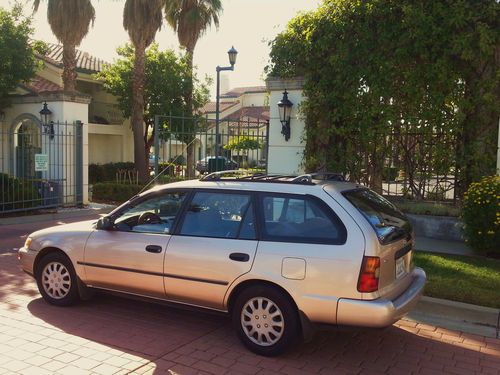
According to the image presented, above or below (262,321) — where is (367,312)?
above

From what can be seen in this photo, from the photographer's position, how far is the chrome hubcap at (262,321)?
4.32 meters

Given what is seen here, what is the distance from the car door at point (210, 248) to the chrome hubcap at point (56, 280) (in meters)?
1.39

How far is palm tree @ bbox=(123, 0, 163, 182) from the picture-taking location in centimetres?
1888

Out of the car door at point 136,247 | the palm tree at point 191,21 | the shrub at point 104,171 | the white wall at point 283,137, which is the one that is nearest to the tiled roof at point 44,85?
the shrub at point 104,171

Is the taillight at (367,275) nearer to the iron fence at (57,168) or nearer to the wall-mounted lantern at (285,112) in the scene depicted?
the wall-mounted lantern at (285,112)

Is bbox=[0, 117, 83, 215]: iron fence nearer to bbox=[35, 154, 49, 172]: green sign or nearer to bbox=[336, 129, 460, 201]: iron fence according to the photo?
bbox=[35, 154, 49, 172]: green sign

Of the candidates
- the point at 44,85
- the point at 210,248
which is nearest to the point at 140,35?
the point at 44,85

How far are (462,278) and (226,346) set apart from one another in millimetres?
3505

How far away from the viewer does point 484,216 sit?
7.61 m

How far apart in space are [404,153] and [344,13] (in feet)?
9.83

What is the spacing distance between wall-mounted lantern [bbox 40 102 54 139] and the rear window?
1077 centimetres

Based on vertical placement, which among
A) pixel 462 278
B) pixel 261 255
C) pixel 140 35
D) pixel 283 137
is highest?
pixel 140 35

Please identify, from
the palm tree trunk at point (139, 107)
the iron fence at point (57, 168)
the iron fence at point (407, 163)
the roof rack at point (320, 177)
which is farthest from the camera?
the palm tree trunk at point (139, 107)

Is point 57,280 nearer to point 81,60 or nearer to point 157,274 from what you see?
point 157,274
